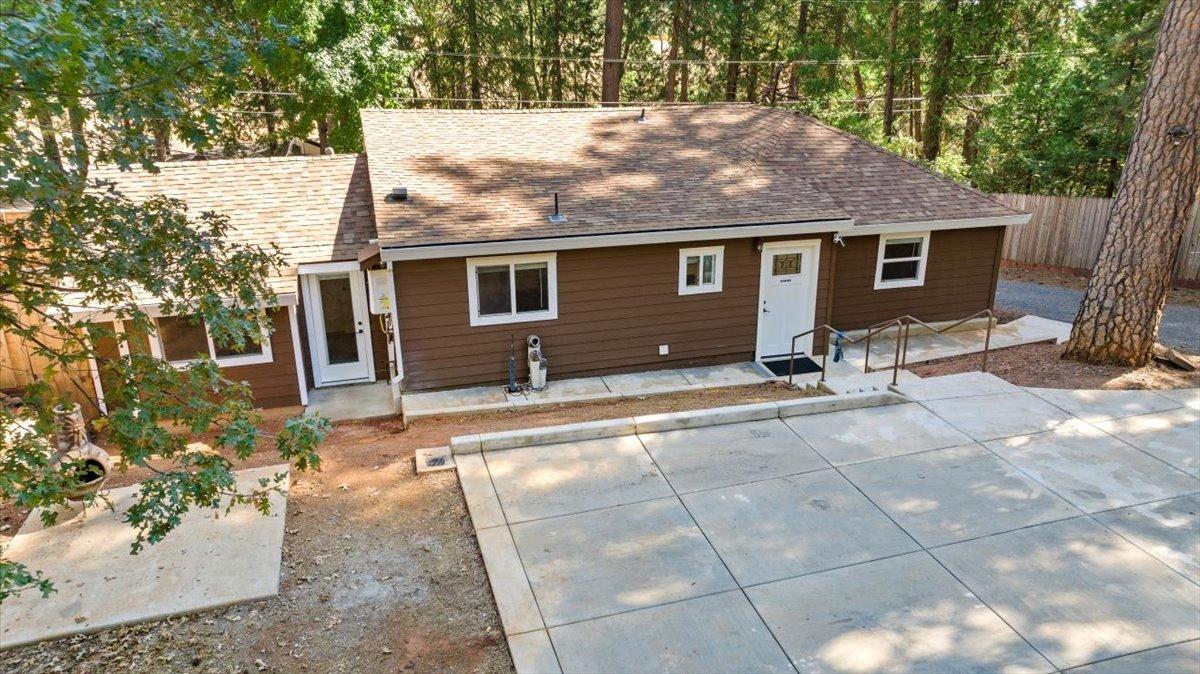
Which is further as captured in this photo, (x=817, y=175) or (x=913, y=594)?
(x=817, y=175)

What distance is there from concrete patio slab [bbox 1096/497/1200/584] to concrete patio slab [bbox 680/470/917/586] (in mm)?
1993

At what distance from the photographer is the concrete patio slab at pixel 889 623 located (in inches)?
196

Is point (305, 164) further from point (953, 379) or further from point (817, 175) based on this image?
point (953, 379)

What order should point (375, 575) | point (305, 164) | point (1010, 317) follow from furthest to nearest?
point (1010, 317)
point (305, 164)
point (375, 575)

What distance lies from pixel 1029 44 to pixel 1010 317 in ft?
44.9

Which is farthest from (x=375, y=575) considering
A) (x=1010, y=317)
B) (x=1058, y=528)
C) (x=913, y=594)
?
(x=1010, y=317)

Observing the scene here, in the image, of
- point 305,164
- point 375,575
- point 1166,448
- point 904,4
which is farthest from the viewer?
point 904,4

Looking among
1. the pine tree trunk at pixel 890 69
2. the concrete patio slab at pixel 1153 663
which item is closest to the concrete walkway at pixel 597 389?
the concrete patio slab at pixel 1153 663

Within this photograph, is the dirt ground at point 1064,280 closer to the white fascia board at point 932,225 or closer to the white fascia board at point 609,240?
the white fascia board at point 932,225

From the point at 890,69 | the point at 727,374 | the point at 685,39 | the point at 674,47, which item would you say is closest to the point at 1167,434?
the point at 727,374

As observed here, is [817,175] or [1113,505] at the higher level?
[817,175]

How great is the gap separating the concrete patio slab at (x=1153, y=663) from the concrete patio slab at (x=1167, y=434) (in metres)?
3.18

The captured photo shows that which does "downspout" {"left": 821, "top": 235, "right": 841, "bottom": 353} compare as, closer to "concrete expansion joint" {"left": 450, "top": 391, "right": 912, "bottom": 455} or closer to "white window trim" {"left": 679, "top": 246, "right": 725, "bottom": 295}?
"white window trim" {"left": 679, "top": 246, "right": 725, "bottom": 295}

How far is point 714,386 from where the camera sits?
38.2ft
